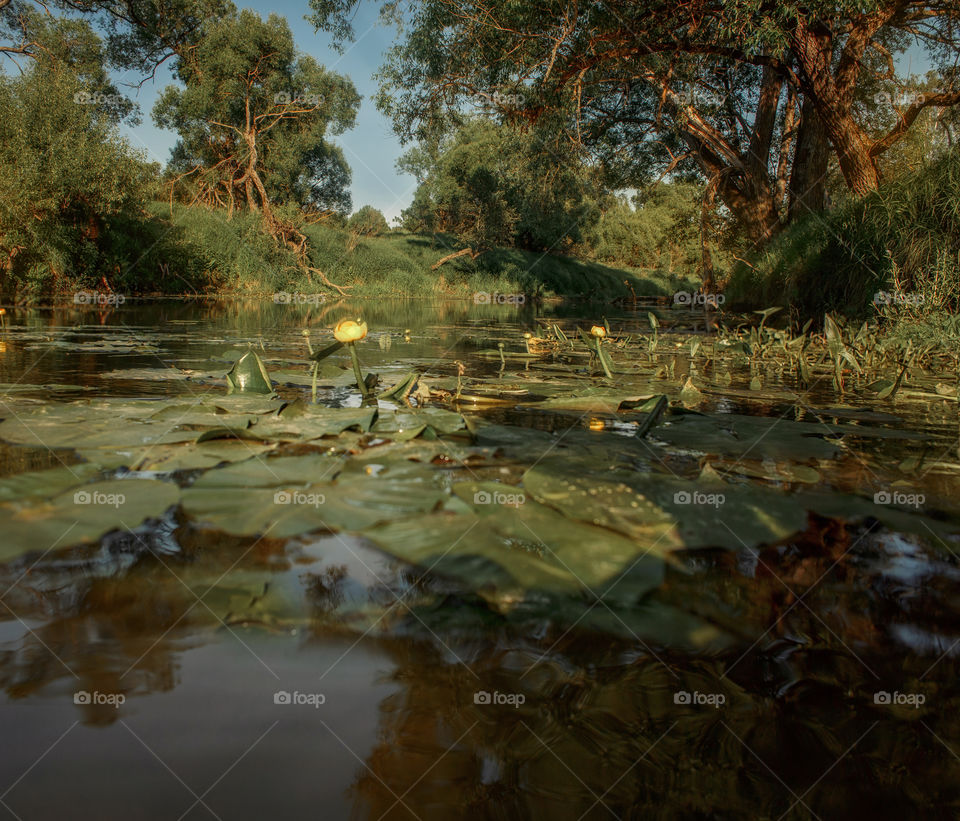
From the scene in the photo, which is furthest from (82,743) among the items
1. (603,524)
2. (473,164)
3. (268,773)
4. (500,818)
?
(473,164)

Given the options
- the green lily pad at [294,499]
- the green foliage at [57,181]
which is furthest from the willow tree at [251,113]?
the green lily pad at [294,499]

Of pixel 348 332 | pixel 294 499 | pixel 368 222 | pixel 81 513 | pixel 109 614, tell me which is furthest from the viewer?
pixel 368 222

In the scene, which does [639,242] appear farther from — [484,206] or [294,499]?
[294,499]

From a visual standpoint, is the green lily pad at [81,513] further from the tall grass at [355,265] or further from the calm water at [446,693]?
the tall grass at [355,265]

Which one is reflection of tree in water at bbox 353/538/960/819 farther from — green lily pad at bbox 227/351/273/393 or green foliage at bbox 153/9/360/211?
green foliage at bbox 153/9/360/211

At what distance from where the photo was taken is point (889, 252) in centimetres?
464

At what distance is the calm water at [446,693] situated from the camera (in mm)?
686

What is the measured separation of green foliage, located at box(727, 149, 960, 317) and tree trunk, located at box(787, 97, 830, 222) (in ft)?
8.08

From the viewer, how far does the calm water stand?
2.25ft

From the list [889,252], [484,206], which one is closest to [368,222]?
[484,206]

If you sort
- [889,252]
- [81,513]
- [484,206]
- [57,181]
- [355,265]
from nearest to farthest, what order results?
[81,513], [889,252], [57,181], [355,265], [484,206]

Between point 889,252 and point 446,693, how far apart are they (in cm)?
513

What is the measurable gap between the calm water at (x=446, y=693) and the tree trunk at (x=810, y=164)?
881 centimetres

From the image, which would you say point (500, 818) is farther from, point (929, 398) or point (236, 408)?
point (929, 398)
